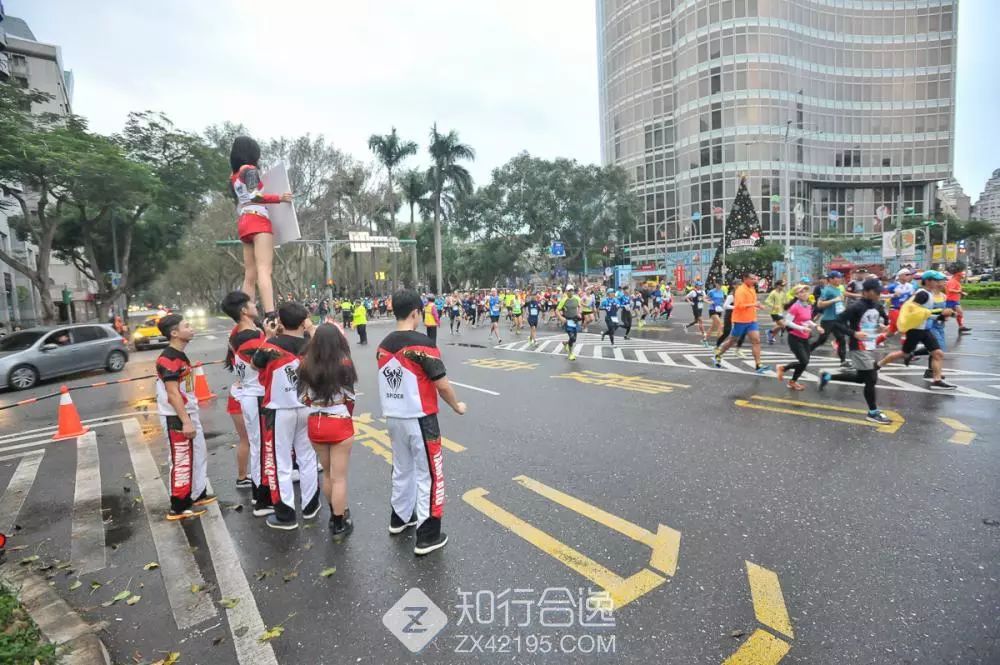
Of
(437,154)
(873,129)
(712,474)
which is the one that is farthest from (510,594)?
(873,129)

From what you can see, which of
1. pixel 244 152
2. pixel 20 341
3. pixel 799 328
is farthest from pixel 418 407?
A: pixel 20 341

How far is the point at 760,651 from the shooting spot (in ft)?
8.53

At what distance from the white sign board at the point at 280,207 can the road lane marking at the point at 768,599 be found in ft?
17.4

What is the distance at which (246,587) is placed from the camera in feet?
11.0

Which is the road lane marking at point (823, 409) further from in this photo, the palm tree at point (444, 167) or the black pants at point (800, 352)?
the palm tree at point (444, 167)

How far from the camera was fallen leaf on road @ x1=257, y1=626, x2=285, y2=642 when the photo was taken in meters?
2.83

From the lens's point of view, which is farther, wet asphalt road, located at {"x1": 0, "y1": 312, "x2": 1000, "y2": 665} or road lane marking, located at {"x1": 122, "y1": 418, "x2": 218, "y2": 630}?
road lane marking, located at {"x1": 122, "y1": 418, "x2": 218, "y2": 630}

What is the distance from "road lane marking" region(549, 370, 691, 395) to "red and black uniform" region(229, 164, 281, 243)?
6.09 metres

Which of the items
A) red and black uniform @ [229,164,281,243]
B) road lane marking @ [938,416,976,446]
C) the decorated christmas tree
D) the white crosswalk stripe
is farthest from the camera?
the decorated christmas tree

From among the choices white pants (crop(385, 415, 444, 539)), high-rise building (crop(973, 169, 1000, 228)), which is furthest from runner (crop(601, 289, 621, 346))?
high-rise building (crop(973, 169, 1000, 228))

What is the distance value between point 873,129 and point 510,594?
68.8m

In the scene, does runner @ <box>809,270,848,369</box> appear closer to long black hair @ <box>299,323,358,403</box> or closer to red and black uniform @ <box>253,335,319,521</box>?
long black hair @ <box>299,323,358,403</box>

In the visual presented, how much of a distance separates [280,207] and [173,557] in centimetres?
366

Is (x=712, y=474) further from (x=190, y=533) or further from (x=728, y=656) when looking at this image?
(x=190, y=533)
